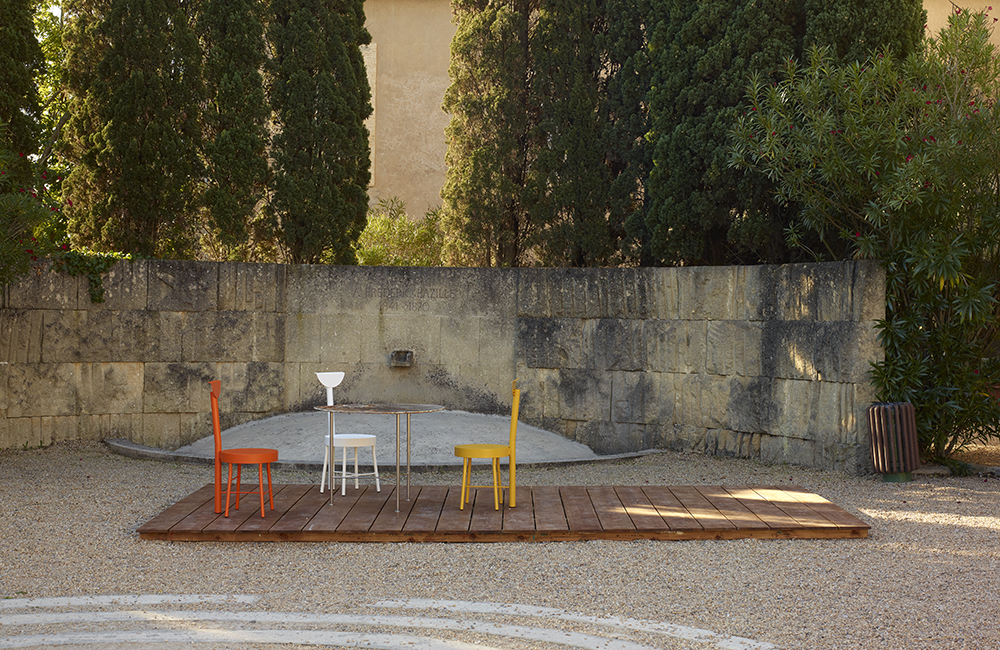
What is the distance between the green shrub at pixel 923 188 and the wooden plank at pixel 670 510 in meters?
2.41

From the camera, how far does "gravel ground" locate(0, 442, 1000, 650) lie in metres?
3.69

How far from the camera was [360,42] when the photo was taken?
11.0 metres

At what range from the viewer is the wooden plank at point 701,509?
534cm

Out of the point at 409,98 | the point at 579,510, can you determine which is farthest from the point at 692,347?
the point at 409,98

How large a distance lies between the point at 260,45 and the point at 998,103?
7.77m

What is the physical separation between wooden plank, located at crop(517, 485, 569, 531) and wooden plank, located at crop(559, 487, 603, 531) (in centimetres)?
4

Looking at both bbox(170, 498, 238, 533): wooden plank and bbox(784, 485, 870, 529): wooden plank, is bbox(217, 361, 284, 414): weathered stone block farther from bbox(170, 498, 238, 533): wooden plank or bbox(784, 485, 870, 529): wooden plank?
bbox(784, 485, 870, 529): wooden plank

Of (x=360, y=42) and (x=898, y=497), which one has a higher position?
(x=360, y=42)

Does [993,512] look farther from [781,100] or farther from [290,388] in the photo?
[290,388]

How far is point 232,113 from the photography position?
9891 millimetres

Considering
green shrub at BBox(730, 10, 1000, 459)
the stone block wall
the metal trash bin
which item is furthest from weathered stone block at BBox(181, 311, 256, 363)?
the metal trash bin

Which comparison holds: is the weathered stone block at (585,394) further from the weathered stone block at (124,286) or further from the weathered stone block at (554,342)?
the weathered stone block at (124,286)

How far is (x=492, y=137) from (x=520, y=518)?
6343 mm

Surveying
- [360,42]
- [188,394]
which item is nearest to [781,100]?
[360,42]
